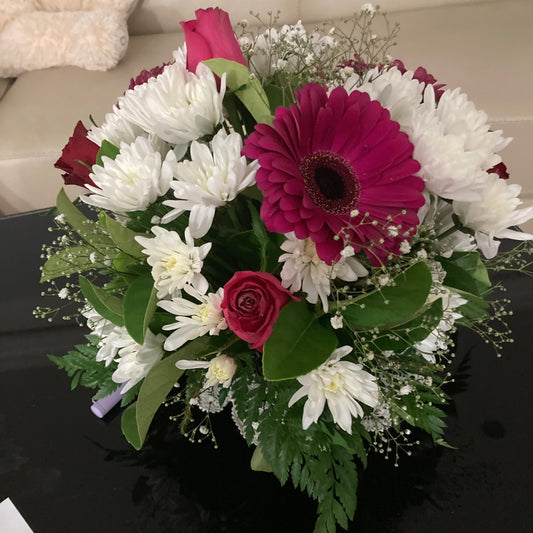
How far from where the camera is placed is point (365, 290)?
0.43 metres

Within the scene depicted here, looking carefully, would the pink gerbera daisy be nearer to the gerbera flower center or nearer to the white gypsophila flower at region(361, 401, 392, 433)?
the gerbera flower center

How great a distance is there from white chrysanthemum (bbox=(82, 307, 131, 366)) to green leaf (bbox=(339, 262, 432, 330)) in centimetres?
20

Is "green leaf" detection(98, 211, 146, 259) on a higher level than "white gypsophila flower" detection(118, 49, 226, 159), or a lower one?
Result: lower

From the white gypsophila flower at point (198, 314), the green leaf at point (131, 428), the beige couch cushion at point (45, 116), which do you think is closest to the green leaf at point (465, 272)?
the white gypsophila flower at point (198, 314)

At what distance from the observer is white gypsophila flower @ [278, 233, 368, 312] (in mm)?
395

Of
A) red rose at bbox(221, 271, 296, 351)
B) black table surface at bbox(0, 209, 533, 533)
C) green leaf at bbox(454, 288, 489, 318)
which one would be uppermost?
green leaf at bbox(454, 288, 489, 318)

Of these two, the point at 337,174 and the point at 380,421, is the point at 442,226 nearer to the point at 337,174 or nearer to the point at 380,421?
the point at 337,174

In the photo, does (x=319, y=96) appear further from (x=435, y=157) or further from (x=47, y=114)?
(x=47, y=114)

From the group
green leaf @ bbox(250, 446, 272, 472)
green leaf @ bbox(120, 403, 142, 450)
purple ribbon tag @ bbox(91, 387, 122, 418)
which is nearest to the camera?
green leaf @ bbox(120, 403, 142, 450)

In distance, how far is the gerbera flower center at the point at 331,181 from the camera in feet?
1.30

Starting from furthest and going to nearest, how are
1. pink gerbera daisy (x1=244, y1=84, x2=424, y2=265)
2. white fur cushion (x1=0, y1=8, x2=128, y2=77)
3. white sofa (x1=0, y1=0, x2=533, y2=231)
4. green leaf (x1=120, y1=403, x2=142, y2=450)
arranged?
1. white fur cushion (x1=0, y1=8, x2=128, y2=77)
2. white sofa (x1=0, y1=0, x2=533, y2=231)
3. green leaf (x1=120, y1=403, x2=142, y2=450)
4. pink gerbera daisy (x1=244, y1=84, x2=424, y2=265)

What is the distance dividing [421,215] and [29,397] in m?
0.59

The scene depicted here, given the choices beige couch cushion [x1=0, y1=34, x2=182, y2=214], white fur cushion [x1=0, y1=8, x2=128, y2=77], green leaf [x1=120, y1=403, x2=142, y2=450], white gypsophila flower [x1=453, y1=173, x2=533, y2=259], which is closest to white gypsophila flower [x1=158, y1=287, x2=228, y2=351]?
green leaf [x1=120, y1=403, x2=142, y2=450]

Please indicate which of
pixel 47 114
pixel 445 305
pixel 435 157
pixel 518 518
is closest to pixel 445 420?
pixel 518 518
